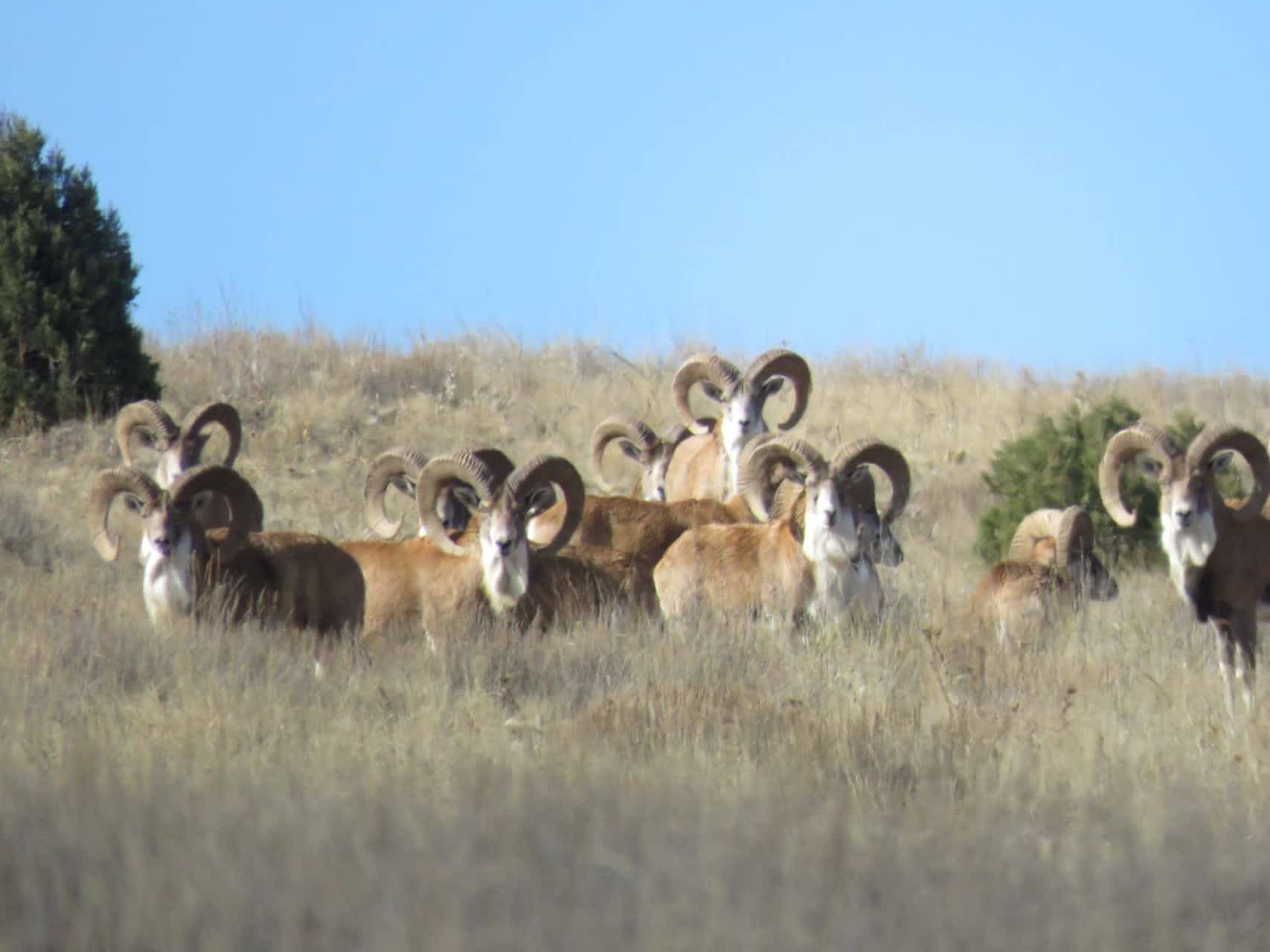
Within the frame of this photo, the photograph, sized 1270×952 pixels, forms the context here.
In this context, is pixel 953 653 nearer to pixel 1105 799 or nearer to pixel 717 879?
pixel 1105 799

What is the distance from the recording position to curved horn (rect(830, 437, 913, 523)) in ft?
48.4

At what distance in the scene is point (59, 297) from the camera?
84.8 feet

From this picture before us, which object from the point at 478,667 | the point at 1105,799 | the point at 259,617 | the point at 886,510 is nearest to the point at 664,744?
the point at 1105,799

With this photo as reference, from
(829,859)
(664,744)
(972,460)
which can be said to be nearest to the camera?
(829,859)

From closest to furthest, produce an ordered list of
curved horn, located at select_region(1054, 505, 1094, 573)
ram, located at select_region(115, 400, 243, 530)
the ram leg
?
the ram leg → curved horn, located at select_region(1054, 505, 1094, 573) → ram, located at select_region(115, 400, 243, 530)

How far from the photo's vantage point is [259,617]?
13.4m

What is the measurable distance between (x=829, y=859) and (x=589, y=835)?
A: 81cm

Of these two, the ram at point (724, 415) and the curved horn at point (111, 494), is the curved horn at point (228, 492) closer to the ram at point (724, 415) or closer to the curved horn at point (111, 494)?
the curved horn at point (111, 494)

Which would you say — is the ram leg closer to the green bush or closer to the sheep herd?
the sheep herd

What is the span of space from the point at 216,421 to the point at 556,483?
6476 millimetres

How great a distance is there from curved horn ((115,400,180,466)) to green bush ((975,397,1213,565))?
8.21m

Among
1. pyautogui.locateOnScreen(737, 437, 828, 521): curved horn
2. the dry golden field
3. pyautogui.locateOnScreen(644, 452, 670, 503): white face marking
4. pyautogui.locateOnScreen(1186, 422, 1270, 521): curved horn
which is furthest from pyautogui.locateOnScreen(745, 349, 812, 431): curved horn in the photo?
pyautogui.locateOnScreen(1186, 422, 1270, 521): curved horn

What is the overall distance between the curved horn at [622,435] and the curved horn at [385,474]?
16.1ft

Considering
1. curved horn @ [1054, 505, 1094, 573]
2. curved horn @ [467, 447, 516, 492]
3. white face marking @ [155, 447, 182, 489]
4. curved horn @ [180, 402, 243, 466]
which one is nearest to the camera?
curved horn @ [1054, 505, 1094, 573]
